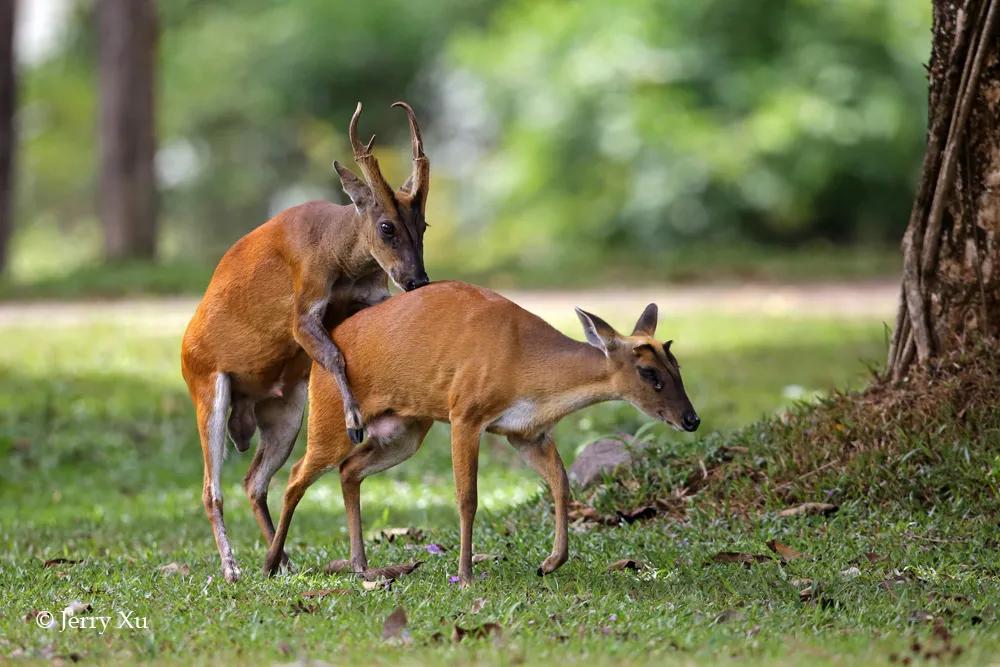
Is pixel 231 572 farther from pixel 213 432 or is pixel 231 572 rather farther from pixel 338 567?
pixel 213 432

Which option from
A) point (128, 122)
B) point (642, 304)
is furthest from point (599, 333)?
point (128, 122)

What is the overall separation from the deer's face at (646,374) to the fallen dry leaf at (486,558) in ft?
3.88

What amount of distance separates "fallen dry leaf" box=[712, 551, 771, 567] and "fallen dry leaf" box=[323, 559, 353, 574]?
1.69 metres

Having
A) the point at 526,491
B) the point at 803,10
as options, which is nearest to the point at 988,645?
the point at 526,491

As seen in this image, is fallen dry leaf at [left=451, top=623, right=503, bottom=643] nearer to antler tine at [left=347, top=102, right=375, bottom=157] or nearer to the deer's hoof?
the deer's hoof

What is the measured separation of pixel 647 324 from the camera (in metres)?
6.55

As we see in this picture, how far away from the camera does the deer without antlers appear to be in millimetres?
6332

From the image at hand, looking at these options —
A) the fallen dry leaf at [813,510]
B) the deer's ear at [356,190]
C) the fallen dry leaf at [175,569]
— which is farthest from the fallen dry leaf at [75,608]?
the fallen dry leaf at [813,510]

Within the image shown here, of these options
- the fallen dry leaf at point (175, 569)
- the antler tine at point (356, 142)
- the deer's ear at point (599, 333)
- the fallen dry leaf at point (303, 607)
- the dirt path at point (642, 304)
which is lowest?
the fallen dry leaf at point (175, 569)

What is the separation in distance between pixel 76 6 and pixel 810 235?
21787 mm

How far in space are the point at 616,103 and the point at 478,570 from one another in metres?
18.3

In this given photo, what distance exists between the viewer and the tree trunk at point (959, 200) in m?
7.81

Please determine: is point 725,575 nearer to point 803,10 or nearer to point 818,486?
point 818,486

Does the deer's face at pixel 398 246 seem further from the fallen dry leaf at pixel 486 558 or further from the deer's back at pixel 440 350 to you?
the fallen dry leaf at pixel 486 558
